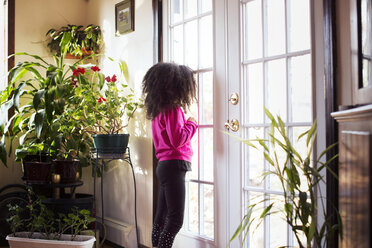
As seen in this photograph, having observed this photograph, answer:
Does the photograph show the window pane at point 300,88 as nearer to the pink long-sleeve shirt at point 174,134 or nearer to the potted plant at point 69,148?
the pink long-sleeve shirt at point 174,134

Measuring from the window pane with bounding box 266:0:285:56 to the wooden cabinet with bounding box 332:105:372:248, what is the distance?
98 cm

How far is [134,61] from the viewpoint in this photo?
327 cm

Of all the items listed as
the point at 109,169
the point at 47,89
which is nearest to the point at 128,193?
the point at 109,169

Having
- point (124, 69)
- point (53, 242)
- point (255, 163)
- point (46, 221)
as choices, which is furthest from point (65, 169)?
point (255, 163)

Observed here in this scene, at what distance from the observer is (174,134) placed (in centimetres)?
243

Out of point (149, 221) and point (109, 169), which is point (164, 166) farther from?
point (109, 169)

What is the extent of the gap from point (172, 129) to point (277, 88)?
0.66 m

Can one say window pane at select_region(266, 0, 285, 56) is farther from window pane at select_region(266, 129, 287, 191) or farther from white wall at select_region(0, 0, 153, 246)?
white wall at select_region(0, 0, 153, 246)

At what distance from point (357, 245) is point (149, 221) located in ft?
7.05

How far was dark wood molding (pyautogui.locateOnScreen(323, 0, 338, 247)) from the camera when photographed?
69.8 inches

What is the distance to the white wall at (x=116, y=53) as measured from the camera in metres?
3.10

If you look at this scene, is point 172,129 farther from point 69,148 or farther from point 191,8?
point 69,148

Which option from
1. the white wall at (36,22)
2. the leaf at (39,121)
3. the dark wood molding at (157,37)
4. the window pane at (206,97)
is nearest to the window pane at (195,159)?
the window pane at (206,97)

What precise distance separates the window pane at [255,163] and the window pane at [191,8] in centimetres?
95
